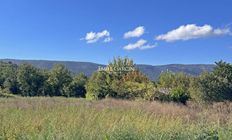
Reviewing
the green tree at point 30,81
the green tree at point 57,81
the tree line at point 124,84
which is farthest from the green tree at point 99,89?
the green tree at point 30,81

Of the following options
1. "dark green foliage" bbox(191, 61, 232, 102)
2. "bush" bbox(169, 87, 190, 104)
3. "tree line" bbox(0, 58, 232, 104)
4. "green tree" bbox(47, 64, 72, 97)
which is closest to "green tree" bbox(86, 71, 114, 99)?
"tree line" bbox(0, 58, 232, 104)

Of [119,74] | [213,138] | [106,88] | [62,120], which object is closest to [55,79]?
[119,74]

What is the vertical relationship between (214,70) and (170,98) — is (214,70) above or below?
above

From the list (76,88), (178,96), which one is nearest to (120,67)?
(76,88)

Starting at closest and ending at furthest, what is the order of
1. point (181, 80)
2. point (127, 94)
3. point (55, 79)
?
point (127, 94) → point (181, 80) → point (55, 79)

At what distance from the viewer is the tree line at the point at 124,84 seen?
25.8 m

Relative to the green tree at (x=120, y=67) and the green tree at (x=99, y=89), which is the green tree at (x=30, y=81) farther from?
the green tree at (x=99, y=89)

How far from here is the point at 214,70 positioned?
27719 mm

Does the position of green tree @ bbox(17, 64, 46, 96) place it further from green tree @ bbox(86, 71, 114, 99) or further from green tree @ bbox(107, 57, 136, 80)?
green tree @ bbox(86, 71, 114, 99)

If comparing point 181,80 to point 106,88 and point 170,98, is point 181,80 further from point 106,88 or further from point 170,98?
point 170,98

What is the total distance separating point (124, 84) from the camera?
30719 millimetres

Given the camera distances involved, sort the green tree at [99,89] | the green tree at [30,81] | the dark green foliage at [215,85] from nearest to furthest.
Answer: the dark green foliage at [215,85] → the green tree at [99,89] → the green tree at [30,81]

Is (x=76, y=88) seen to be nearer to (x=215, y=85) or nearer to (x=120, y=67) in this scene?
(x=120, y=67)

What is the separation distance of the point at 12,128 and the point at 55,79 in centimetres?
4255
